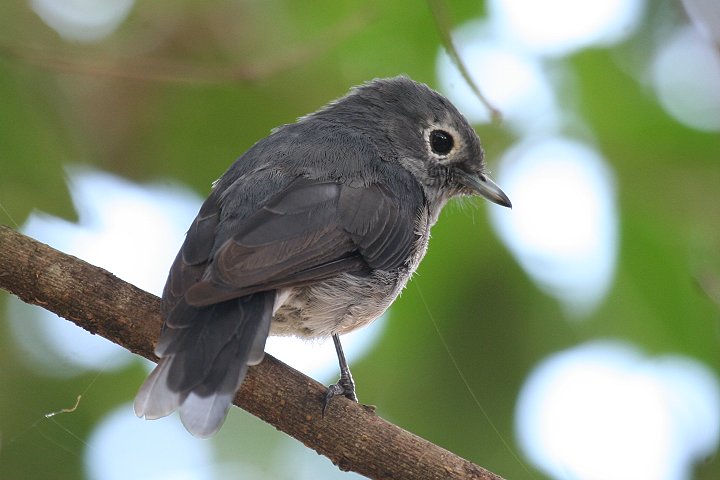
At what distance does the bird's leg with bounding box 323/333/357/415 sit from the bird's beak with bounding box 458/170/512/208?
111cm

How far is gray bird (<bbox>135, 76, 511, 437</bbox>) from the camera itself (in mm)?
3482

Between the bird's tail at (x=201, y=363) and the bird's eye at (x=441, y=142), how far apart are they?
1831mm

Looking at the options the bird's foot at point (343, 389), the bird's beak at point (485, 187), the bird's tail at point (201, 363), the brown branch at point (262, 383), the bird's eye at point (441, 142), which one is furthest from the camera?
the bird's eye at point (441, 142)

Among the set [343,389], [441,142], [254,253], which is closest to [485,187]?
[441,142]

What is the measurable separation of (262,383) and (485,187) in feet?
6.08

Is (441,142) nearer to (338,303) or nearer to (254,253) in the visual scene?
(338,303)

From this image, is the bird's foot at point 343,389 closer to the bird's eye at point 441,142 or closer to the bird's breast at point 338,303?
the bird's breast at point 338,303

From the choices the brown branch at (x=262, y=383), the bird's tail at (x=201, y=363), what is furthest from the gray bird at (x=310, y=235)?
the brown branch at (x=262, y=383)

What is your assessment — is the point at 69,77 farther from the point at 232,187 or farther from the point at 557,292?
the point at 557,292

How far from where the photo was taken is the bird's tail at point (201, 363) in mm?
3391

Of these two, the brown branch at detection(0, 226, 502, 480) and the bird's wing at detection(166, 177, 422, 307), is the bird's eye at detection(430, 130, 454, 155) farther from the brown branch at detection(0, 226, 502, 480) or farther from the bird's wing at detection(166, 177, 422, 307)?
the brown branch at detection(0, 226, 502, 480)

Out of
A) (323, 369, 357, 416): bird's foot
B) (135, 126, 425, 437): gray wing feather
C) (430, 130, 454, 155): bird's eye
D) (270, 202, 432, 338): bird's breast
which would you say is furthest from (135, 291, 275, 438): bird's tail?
(430, 130, 454, 155): bird's eye

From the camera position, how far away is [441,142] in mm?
5152

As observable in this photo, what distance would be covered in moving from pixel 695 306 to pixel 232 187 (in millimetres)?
2128
